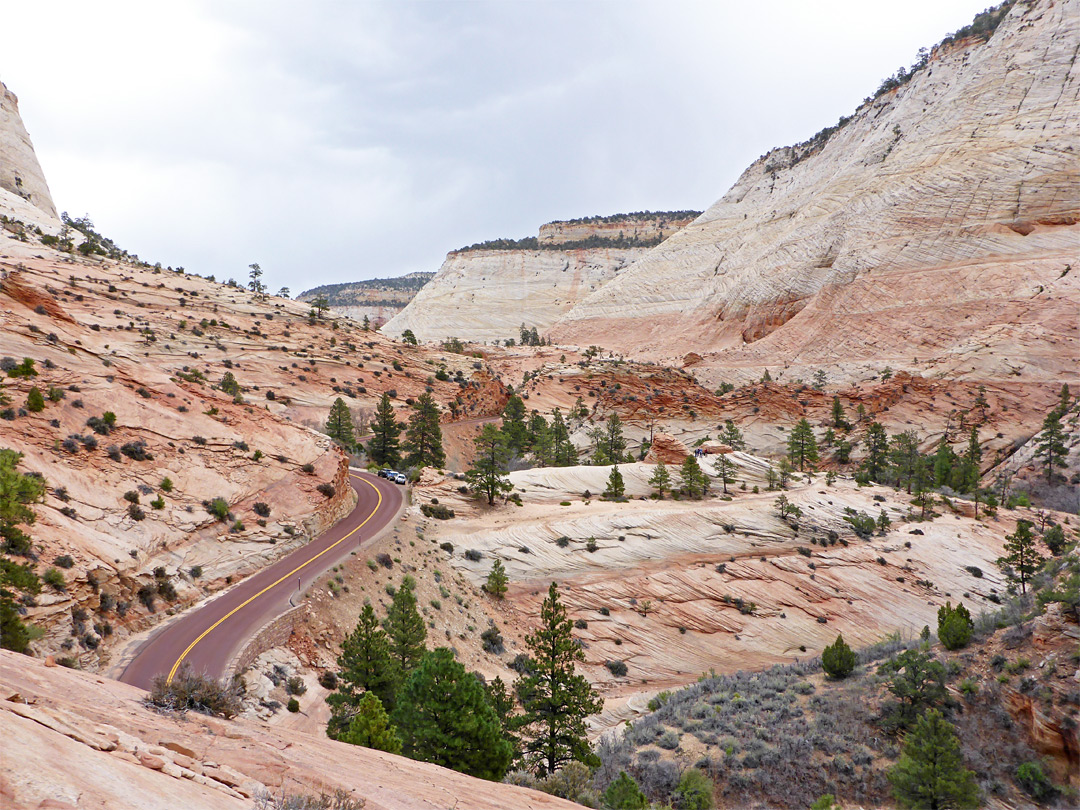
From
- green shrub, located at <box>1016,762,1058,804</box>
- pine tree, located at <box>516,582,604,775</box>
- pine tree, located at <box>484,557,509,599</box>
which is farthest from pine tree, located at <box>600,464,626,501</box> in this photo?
green shrub, located at <box>1016,762,1058,804</box>

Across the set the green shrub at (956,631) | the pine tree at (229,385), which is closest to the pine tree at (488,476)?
the pine tree at (229,385)

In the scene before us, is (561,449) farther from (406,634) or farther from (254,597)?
(254,597)

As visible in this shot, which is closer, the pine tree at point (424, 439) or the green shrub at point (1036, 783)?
the green shrub at point (1036, 783)

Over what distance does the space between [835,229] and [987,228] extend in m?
18.9

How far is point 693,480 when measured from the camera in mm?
44406

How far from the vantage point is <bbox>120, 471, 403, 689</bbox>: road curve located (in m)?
16.7

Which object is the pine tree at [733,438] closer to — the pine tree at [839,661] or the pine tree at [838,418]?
the pine tree at [838,418]

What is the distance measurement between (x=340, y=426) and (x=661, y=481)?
27831mm

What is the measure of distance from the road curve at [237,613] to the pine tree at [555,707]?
9798mm

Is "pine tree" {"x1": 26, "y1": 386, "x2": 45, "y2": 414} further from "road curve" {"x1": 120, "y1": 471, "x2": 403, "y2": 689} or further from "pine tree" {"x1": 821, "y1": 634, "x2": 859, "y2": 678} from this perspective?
"pine tree" {"x1": 821, "y1": 634, "x2": 859, "y2": 678}

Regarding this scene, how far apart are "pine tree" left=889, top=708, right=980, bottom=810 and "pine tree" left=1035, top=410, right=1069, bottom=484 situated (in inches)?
1786

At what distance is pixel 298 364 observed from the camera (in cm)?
5900

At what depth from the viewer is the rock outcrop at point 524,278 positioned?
13512cm

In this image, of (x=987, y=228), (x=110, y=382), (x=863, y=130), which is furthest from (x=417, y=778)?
(x=863, y=130)
